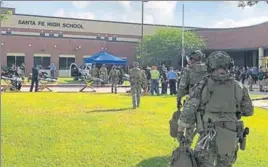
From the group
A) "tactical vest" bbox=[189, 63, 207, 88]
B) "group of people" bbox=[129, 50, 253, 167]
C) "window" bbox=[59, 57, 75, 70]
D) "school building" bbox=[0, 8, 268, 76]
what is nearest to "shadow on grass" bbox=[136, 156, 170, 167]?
"tactical vest" bbox=[189, 63, 207, 88]

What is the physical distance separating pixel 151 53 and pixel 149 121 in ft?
139

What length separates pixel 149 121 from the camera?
1138cm

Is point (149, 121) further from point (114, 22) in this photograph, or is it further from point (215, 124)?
point (114, 22)

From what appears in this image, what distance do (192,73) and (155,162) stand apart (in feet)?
5.40

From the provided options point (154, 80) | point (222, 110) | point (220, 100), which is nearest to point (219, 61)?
point (220, 100)

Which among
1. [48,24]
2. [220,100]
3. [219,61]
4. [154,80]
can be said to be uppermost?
[48,24]

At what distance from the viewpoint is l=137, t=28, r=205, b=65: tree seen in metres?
53.2

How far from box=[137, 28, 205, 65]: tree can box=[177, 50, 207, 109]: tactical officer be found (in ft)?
149

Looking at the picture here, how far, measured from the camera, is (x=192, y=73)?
7250 mm

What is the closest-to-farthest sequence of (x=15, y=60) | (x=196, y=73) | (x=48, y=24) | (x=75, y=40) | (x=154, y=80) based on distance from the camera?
(x=196, y=73) < (x=154, y=80) < (x=15, y=60) < (x=48, y=24) < (x=75, y=40)

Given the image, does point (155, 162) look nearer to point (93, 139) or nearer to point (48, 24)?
point (93, 139)

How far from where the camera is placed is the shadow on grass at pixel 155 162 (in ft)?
24.6

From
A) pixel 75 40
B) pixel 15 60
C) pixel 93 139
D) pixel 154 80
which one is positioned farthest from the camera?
pixel 75 40

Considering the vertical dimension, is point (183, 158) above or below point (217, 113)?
below
